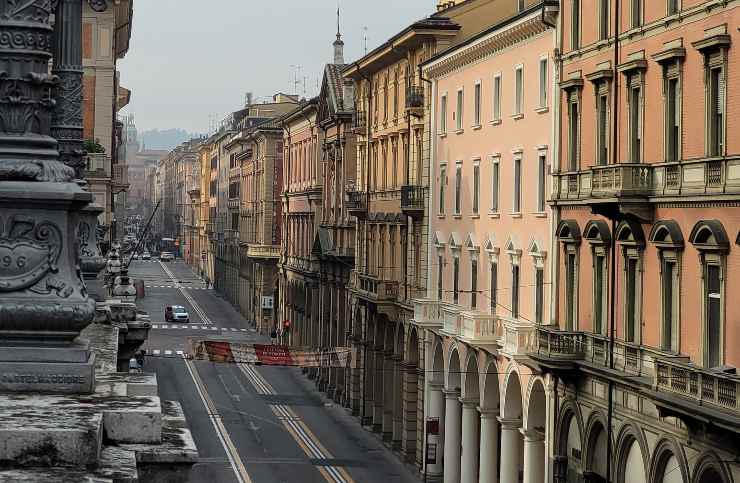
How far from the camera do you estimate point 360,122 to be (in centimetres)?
6956

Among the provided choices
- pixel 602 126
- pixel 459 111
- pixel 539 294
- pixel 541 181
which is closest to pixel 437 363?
pixel 459 111

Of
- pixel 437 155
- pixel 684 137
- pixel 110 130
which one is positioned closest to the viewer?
pixel 684 137

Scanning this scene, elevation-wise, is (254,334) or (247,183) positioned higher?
(247,183)

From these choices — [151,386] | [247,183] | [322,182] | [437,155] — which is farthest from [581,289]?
[247,183]

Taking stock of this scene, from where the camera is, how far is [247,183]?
129m

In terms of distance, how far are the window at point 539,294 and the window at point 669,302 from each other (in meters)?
8.92

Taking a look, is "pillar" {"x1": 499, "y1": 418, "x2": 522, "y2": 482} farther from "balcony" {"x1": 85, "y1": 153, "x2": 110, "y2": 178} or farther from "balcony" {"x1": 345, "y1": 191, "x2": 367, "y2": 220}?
"balcony" {"x1": 85, "y1": 153, "x2": 110, "y2": 178}

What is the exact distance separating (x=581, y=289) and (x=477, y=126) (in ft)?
38.8

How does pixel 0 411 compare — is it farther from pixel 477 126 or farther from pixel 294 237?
pixel 294 237

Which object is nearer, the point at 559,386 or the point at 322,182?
the point at 559,386

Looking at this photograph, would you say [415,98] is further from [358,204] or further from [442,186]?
[358,204]

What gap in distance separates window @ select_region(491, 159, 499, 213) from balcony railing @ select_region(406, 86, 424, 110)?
1012 centimetres

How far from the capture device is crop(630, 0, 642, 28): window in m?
33.8

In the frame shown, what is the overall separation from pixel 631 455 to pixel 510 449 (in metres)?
9.93
